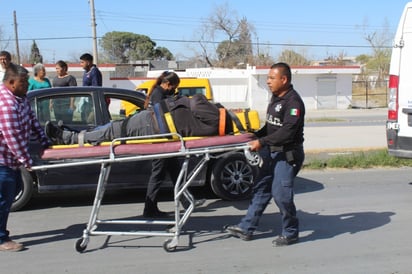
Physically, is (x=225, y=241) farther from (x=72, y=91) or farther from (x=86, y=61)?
(x=86, y=61)

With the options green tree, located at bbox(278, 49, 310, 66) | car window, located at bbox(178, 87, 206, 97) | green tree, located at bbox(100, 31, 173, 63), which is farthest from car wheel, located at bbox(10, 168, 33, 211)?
green tree, located at bbox(100, 31, 173, 63)

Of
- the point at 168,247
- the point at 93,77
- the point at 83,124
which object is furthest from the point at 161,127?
the point at 93,77

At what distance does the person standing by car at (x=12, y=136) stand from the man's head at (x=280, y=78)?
240 centimetres

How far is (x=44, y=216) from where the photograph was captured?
6.29 m

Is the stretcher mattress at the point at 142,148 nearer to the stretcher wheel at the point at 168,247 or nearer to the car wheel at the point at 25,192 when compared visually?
the stretcher wheel at the point at 168,247

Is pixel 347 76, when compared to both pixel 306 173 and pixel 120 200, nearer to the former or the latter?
pixel 306 173

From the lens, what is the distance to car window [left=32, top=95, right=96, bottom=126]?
21.6ft

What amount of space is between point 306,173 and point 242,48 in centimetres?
5870

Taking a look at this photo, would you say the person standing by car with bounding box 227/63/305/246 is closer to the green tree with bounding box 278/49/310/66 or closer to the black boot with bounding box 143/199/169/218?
the black boot with bounding box 143/199/169/218

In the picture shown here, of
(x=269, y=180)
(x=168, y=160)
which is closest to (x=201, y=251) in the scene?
(x=269, y=180)

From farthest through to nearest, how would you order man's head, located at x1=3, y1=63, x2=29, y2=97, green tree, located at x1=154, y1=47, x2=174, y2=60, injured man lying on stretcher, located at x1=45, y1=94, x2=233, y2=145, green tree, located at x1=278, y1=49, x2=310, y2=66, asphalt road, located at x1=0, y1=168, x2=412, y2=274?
green tree, located at x1=154, y1=47, x2=174, y2=60 → green tree, located at x1=278, y1=49, x2=310, y2=66 → injured man lying on stretcher, located at x1=45, y1=94, x2=233, y2=145 → man's head, located at x1=3, y1=63, x2=29, y2=97 → asphalt road, located at x1=0, y1=168, x2=412, y2=274

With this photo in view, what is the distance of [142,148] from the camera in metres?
4.77

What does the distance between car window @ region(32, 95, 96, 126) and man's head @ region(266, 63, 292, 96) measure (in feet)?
8.98

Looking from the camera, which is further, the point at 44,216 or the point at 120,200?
the point at 120,200
